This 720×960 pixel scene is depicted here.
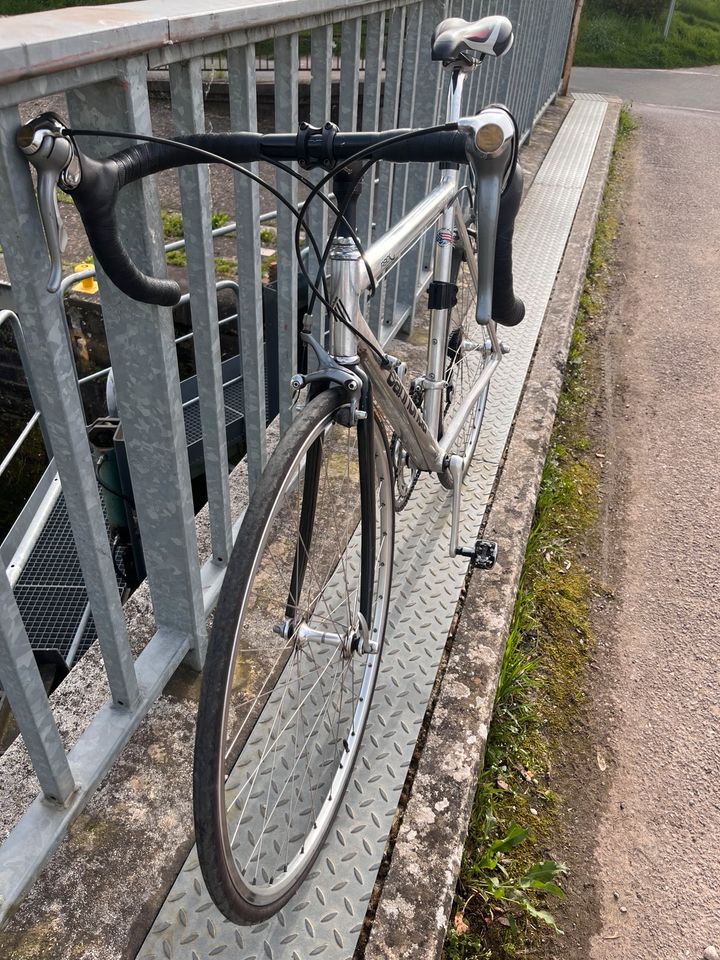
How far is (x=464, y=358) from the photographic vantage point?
115 inches

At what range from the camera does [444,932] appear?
170 cm

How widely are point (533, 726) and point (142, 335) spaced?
63.4 inches

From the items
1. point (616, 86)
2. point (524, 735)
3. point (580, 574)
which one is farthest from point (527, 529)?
point (616, 86)

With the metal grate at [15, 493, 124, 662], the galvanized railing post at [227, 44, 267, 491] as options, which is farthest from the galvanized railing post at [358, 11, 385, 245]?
the metal grate at [15, 493, 124, 662]

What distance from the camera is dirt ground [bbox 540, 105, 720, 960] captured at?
198 cm

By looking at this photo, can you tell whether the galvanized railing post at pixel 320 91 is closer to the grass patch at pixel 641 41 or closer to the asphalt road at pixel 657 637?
the asphalt road at pixel 657 637

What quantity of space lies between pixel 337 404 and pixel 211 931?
1134mm

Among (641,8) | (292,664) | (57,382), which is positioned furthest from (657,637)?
(641,8)

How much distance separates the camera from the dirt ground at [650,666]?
1981 millimetres

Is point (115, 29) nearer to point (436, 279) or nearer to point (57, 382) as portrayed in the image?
point (57, 382)

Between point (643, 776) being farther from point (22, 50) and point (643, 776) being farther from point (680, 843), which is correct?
point (22, 50)

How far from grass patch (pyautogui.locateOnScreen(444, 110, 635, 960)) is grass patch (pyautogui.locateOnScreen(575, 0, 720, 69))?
19148 mm

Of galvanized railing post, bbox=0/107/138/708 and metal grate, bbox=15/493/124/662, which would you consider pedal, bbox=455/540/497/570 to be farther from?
metal grate, bbox=15/493/124/662

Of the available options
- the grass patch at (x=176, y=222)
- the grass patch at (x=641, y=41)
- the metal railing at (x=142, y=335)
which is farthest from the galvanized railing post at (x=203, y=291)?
the grass patch at (x=641, y=41)
